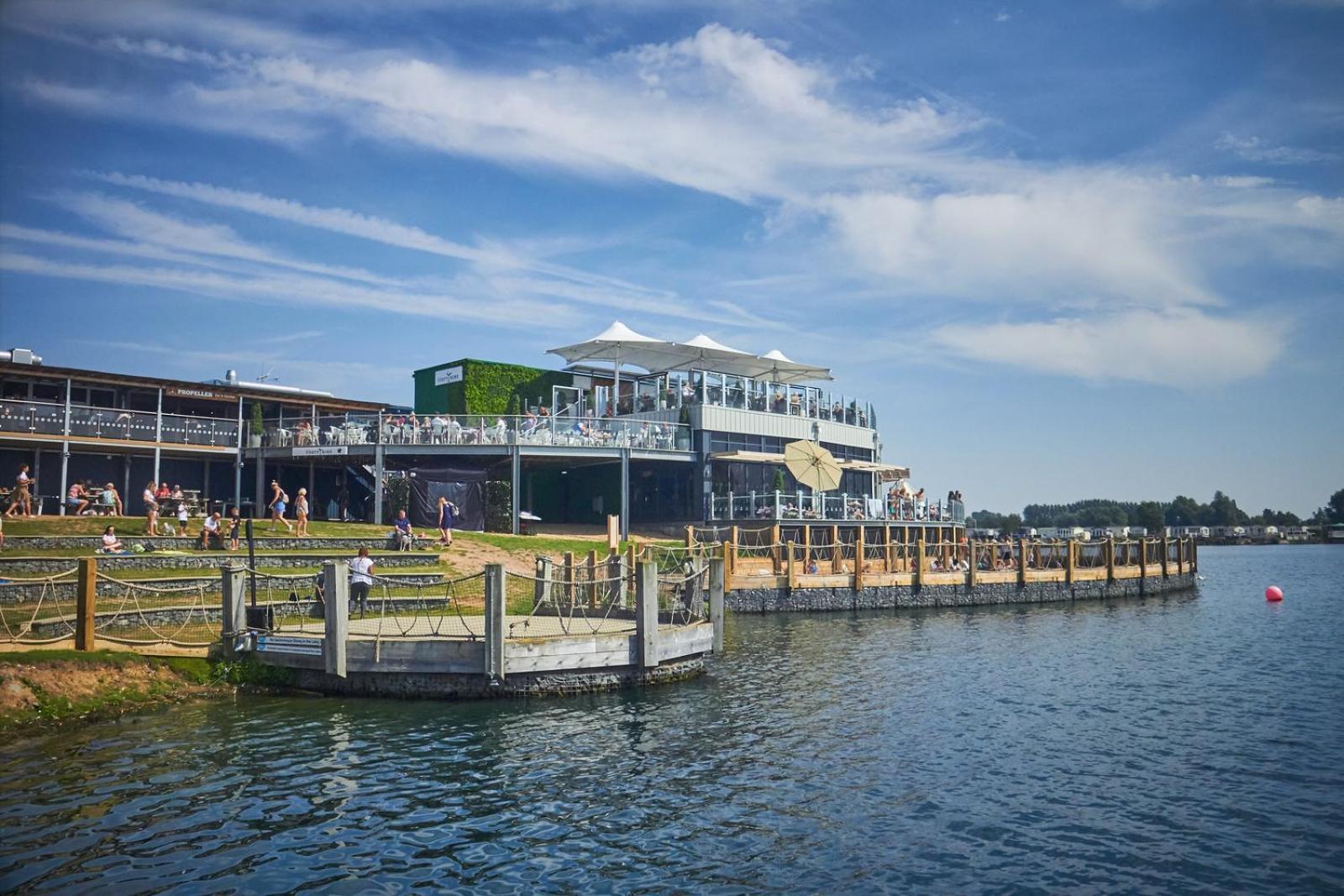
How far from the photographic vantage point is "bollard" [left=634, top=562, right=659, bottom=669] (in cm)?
1767

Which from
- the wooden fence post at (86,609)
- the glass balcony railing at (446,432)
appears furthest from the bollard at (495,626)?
the glass balcony railing at (446,432)

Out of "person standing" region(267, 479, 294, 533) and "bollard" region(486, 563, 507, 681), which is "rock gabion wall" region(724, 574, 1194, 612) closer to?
"person standing" region(267, 479, 294, 533)

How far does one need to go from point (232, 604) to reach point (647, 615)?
767cm

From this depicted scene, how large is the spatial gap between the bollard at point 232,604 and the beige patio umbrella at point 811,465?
22.3 metres

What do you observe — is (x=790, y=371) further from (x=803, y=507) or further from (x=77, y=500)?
(x=77, y=500)

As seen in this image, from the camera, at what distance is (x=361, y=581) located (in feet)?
63.8

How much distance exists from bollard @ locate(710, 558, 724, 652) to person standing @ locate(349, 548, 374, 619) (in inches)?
282

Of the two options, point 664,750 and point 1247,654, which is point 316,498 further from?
point 1247,654

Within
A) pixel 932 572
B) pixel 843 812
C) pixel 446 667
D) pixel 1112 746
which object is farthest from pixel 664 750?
pixel 932 572

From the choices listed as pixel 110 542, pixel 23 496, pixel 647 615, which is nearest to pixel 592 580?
pixel 647 615

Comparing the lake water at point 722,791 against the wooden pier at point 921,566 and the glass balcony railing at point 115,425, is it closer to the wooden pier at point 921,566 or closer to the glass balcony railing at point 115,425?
the wooden pier at point 921,566

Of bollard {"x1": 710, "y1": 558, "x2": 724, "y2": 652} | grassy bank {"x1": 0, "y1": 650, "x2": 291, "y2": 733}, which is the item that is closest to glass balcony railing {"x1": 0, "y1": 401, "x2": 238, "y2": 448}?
grassy bank {"x1": 0, "y1": 650, "x2": 291, "y2": 733}

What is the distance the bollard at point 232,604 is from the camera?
17594mm

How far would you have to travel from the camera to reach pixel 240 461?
37062mm
